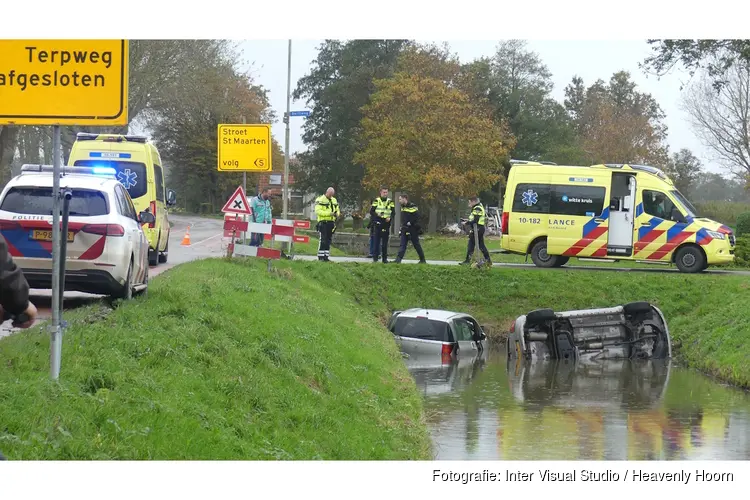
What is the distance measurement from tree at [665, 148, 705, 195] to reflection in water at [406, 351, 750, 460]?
5794 centimetres

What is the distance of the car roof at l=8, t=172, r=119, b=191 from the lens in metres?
14.2

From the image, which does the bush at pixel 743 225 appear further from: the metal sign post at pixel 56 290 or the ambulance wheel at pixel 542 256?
the metal sign post at pixel 56 290

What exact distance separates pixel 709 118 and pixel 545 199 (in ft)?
114

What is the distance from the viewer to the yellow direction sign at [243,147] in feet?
89.7

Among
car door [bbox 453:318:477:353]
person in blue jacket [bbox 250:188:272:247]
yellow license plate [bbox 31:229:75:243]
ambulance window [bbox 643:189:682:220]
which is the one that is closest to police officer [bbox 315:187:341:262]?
person in blue jacket [bbox 250:188:272:247]

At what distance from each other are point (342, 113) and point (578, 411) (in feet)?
181

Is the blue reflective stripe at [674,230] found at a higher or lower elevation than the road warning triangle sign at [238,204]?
lower

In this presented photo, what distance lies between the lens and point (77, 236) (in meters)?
13.8

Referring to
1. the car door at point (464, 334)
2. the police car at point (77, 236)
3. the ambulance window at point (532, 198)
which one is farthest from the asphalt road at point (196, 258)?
the car door at point (464, 334)

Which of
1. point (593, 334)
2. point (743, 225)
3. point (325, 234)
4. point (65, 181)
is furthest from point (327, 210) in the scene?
point (743, 225)

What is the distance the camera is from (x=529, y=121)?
7319 cm

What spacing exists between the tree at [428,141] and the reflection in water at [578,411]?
3236 cm

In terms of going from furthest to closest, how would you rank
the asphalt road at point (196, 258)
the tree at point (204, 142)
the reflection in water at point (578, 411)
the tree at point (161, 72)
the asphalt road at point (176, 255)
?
the tree at point (204, 142) < the tree at point (161, 72) < the asphalt road at point (196, 258) < the asphalt road at point (176, 255) < the reflection in water at point (578, 411)
